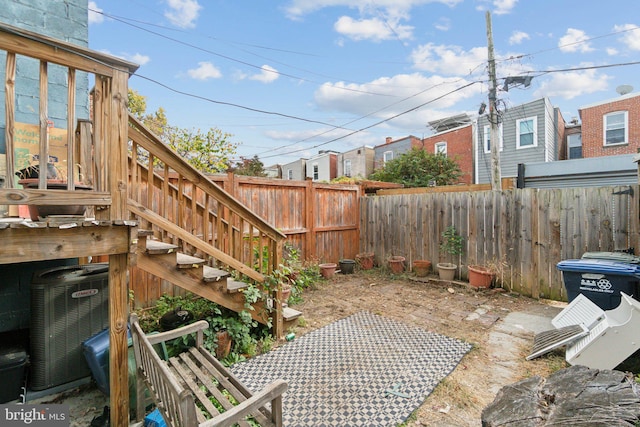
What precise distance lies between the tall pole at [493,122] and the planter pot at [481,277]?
8.26 feet

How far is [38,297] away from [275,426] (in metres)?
2.12

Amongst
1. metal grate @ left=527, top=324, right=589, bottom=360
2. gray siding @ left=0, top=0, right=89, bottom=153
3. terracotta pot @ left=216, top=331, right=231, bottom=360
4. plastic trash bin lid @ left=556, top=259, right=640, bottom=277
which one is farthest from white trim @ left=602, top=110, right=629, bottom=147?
gray siding @ left=0, top=0, right=89, bottom=153

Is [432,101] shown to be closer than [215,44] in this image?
No

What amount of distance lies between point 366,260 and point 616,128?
41.2ft

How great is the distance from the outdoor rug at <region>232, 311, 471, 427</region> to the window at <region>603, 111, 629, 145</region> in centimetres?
1397

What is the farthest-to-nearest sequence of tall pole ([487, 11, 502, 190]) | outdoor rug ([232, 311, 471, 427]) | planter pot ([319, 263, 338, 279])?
tall pole ([487, 11, 502, 190])
planter pot ([319, 263, 338, 279])
outdoor rug ([232, 311, 471, 427])

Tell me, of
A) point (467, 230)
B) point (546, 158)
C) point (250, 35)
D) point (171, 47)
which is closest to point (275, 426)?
point (467, 230)

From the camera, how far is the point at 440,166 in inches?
492

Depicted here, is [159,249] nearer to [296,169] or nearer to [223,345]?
[223,345]

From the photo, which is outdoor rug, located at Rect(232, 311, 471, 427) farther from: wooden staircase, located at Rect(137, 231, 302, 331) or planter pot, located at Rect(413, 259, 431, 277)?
planter pot, located at Rect(413, 259, 431, 277)

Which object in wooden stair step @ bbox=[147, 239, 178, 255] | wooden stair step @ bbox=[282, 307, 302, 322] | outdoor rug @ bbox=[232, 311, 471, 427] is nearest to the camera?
outdoor rug @ bbox=[232, 311, 471, 427]

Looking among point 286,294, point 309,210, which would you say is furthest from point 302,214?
point 286,294

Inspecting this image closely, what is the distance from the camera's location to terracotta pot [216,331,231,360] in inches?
118

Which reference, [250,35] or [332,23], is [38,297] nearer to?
[250,35]
